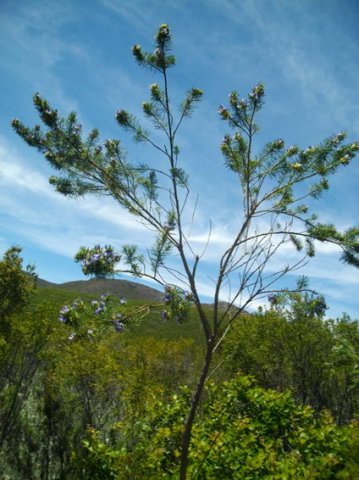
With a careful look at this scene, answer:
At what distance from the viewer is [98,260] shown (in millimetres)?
3303

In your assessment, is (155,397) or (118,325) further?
(155,397)

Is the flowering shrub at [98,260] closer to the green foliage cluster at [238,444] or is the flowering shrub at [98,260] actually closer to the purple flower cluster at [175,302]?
the purple flower cluster at [175,302]

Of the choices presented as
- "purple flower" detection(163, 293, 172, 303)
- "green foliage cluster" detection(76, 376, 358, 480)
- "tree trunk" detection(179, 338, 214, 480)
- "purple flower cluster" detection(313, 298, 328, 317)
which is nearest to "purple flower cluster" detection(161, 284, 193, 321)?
"purple flower" detection(163, 293, 172, 303)

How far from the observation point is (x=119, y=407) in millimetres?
12250

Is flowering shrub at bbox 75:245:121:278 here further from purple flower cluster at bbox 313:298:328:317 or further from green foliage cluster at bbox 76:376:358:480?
green foliage cluster at bbox 76:376:358:480

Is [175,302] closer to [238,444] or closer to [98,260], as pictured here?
[98,260]

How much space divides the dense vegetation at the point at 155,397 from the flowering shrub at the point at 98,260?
299mm

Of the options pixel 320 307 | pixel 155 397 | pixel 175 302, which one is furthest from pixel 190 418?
pixel 155 397

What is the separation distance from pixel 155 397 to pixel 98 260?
5.44 meters

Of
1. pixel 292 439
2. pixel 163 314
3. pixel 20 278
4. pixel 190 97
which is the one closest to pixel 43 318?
pixel 20 278

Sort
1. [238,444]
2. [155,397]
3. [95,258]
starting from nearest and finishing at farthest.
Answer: [95,258] → [238,444] → [155,397]

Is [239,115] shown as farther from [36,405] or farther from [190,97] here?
[36,405]

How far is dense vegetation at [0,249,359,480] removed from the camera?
197 inches

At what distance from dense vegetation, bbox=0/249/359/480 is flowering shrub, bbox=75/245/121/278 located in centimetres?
30
